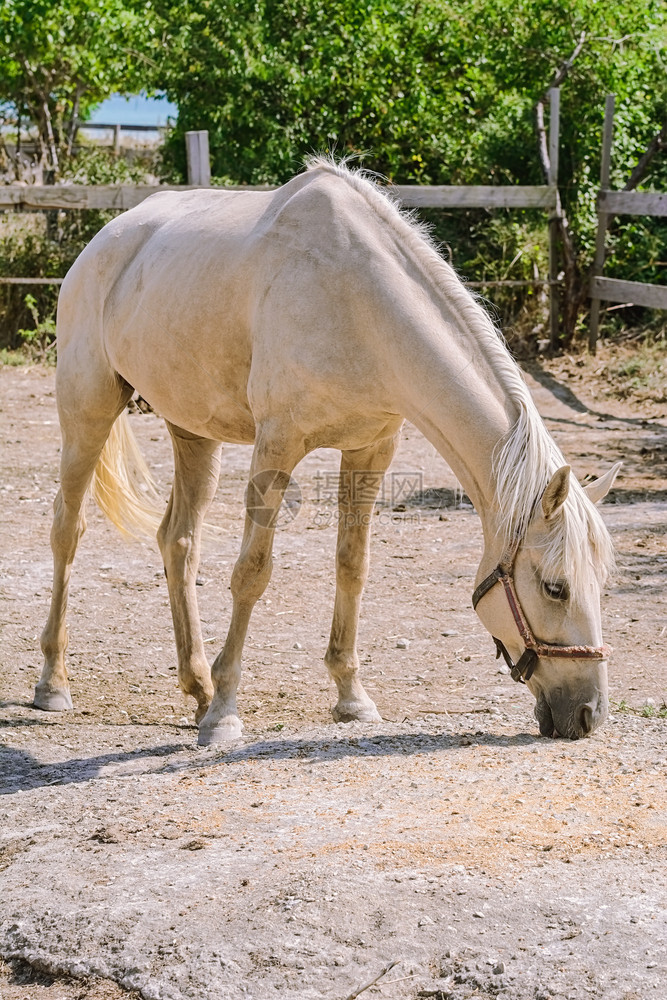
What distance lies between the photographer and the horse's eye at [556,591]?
3338 millimetres

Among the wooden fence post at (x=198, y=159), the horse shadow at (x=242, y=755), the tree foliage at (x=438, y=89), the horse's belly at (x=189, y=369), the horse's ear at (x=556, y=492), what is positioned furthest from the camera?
the tree foliage at (x=438, y=89)

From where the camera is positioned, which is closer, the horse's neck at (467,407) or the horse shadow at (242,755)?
the horse's neck at (467,407)

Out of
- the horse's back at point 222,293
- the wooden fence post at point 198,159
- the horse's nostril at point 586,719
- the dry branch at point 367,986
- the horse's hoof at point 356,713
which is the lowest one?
the horse's hoof at point 356,713

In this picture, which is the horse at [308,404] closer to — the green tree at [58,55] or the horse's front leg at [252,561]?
the horse's front leg at [252,561]

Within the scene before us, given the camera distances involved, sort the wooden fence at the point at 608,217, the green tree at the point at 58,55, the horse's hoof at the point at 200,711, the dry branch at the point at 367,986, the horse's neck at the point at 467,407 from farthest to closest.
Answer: the green tree at the point at 58,55 → the wooden fence at the point at 608,217 → the horse's hoof at the point at 200,711 → the horse's neck at the point at 467,407 → the dry branch at the point at 367,986

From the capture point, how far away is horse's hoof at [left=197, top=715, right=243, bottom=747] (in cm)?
406

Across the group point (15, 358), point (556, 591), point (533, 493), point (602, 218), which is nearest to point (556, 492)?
point (533, 493)

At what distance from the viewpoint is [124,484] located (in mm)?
5238

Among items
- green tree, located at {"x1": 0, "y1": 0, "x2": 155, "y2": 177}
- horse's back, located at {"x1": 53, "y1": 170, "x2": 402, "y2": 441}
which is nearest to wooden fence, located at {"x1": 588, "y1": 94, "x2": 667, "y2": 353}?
green tree, located at {"x1": 0, "y1": 0, "x2": 155, "y2": 177}

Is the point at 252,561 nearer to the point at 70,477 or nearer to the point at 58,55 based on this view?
the point at 70,477

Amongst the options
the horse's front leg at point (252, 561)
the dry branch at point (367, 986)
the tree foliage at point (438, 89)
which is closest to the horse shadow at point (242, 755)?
the horse's front leg at point (252, 561)

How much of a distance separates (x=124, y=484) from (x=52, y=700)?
1.11 m

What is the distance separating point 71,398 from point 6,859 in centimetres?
235

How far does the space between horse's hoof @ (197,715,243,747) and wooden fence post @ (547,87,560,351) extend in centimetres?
953
